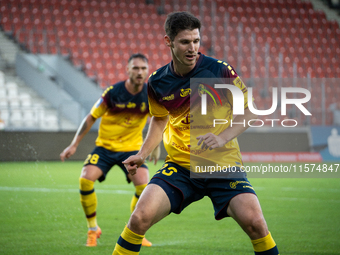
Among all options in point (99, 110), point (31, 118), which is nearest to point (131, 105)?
point (99, 110)

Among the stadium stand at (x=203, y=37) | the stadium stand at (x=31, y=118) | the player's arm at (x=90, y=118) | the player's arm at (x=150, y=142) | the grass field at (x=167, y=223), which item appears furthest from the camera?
the stadium stand at (x=203, y=37)

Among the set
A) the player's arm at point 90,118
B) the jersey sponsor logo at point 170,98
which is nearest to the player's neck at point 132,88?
→ the player's arm at point 90,118

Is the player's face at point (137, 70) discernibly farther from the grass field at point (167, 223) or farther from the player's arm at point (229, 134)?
the player's arm at point (229, 134)

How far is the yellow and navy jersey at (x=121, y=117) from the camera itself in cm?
564

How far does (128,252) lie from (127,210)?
164 inches

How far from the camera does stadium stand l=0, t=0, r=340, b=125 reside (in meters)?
18.7

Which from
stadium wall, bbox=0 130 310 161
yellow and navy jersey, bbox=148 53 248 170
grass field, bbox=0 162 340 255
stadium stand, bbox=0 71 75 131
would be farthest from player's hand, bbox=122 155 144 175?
stadium stand, bbox=0 71 75 131

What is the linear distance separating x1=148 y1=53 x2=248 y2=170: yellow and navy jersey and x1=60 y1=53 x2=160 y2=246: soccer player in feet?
6.75

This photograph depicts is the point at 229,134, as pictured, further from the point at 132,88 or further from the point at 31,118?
the point at 31,118

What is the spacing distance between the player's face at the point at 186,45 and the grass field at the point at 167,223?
2.30 meters

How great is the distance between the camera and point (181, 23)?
309 cm

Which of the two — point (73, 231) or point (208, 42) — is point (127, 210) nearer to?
point (73, 231)

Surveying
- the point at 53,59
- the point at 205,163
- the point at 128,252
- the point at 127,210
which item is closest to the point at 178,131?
the point at 205,163

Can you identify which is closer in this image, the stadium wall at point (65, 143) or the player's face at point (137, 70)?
the player's face at point (137, 70)
